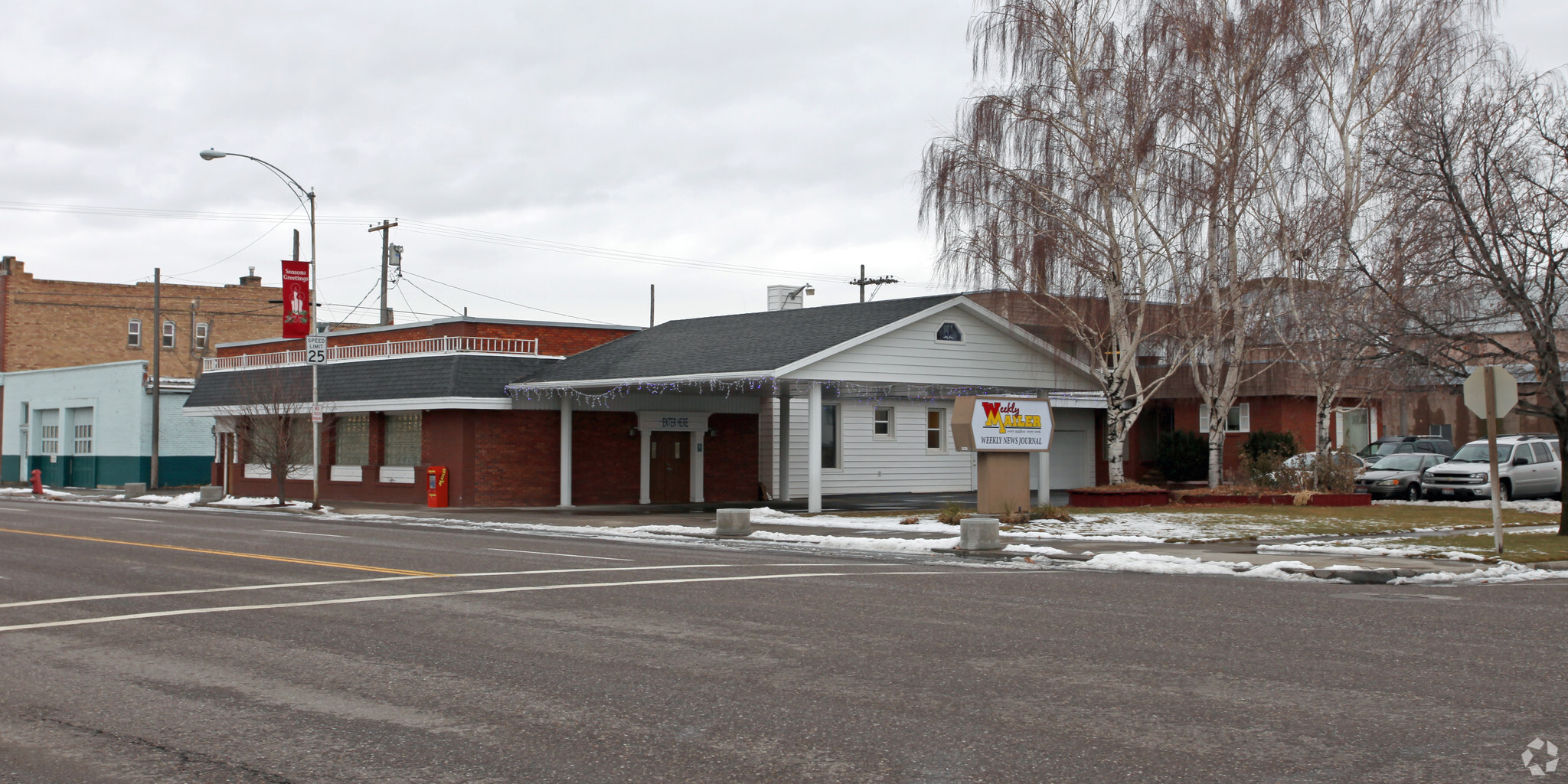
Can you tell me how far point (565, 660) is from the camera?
922 cm

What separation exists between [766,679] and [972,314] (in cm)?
2244

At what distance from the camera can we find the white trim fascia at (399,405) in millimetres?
32344

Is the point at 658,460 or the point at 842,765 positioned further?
the point at 658,460

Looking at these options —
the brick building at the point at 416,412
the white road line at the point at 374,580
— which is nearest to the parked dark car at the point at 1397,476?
the brick building at the point at 416,412

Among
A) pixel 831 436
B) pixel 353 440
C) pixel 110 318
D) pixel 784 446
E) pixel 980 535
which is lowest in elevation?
pixel 980 535

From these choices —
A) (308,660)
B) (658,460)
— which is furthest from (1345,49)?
(308,660)

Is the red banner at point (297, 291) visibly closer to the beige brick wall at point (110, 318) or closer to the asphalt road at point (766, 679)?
the asphalt road at point (766, 679)

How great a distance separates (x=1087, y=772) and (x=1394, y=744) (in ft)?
5.65

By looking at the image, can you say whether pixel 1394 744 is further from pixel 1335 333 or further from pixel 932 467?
pixel 932 467

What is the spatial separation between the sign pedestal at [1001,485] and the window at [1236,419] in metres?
21.9

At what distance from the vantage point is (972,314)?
30203mm

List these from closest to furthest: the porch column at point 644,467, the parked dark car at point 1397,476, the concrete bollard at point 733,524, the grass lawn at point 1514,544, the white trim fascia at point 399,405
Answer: the grass lawn at point 1514,544 → the concrete bollard at point 733,524 → the white trim fascia at point 399,405 → the parked dark car at point 1397,476 → the porch column at point 644,467

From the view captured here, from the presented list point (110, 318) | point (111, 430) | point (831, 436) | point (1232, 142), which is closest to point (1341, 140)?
point (1232, 142)

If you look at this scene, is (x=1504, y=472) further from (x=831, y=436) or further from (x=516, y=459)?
(x=516, y=459)
